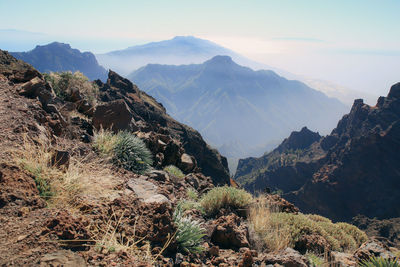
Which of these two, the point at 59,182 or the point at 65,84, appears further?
the point at 65,84

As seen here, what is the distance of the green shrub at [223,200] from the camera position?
7297 millimetres

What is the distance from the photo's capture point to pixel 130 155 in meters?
8.21

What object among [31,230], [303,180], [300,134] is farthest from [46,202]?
[300,134]

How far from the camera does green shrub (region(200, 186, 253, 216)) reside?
23.9 ft

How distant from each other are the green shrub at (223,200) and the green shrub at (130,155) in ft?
6.54

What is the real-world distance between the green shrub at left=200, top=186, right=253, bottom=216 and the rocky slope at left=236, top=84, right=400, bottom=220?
63.6 metres

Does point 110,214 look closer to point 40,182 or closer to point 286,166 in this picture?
point 40,182

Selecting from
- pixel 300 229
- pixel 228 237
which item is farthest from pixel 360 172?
pixel 228 237

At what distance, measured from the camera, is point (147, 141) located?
11062 mm

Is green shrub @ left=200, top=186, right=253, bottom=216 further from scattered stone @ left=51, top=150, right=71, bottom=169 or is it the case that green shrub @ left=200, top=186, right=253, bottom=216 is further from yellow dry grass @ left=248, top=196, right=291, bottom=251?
scattered stone @ left=51, top=150, right=71, bottom=169

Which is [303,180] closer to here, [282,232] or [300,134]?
[300,134]

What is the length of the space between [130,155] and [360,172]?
74054 millimetres

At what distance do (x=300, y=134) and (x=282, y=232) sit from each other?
108289mm

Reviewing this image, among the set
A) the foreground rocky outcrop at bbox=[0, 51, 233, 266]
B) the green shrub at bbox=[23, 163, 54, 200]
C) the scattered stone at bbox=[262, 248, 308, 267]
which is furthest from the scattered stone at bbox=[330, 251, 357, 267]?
the green shrub at bbox=[23, 163, 54, 200]
